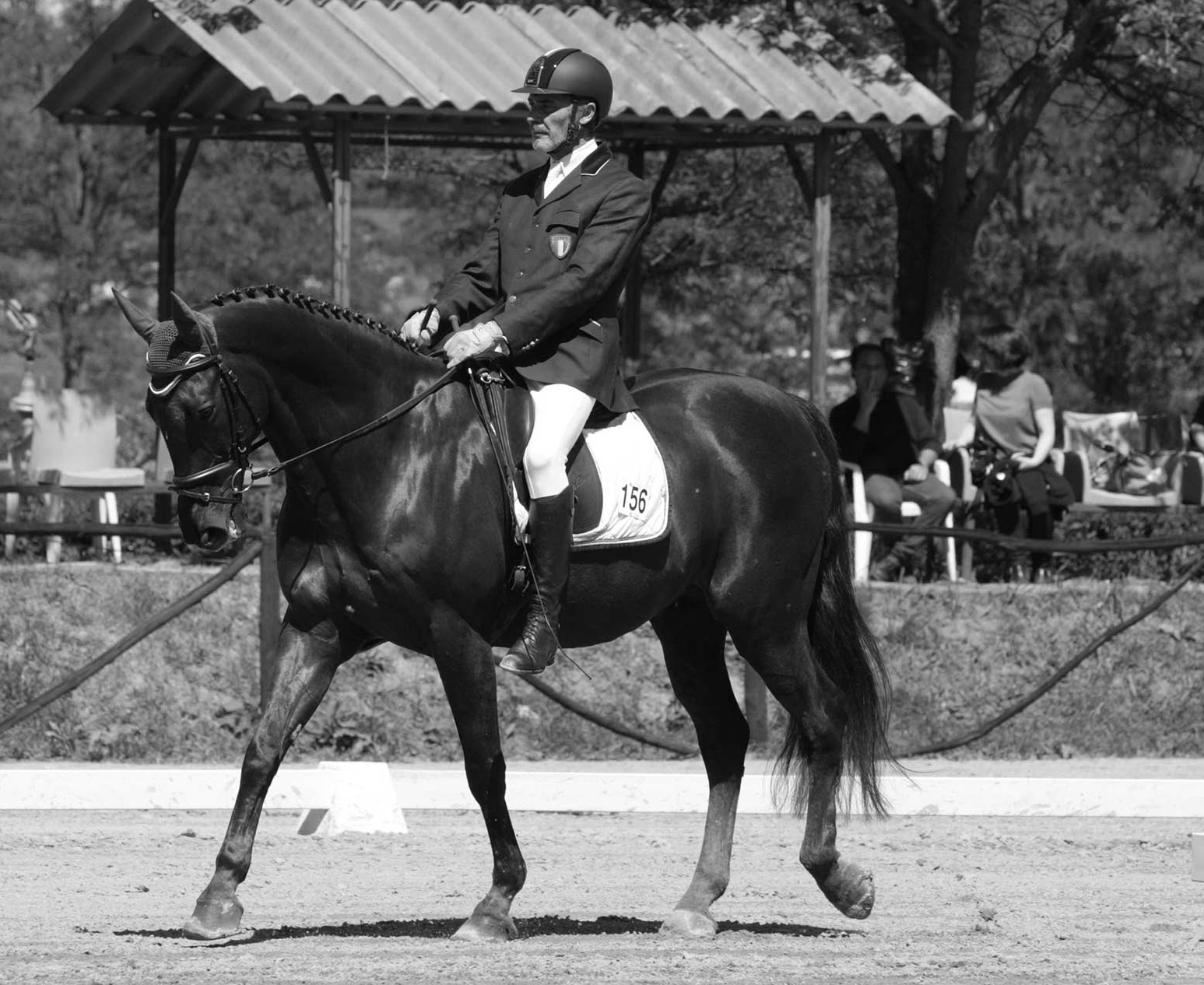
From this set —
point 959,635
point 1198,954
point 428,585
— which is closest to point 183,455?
point 428,585

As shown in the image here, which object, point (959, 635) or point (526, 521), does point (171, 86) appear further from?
point (526, 521)

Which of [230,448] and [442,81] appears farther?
[442,81]

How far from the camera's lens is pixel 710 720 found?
22.5ft

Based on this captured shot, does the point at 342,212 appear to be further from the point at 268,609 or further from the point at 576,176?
the point at 576,176

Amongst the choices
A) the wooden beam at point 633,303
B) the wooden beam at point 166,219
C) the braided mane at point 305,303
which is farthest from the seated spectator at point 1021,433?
the braided mane at point 305,303

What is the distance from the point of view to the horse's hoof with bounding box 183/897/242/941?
590 centimetres

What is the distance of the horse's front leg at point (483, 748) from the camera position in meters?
6.00

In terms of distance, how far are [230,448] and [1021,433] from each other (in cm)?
810

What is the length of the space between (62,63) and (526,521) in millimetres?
19776

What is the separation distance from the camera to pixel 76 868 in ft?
24.7

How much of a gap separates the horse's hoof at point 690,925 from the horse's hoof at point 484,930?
58cm

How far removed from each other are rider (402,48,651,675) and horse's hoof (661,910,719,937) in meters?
0.93

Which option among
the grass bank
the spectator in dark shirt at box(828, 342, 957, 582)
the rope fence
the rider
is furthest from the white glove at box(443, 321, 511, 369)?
the spectator in dark shirt at box(828, 342, 957, 582)

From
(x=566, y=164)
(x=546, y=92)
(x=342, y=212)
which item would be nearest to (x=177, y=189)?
(x=342, y=212)
